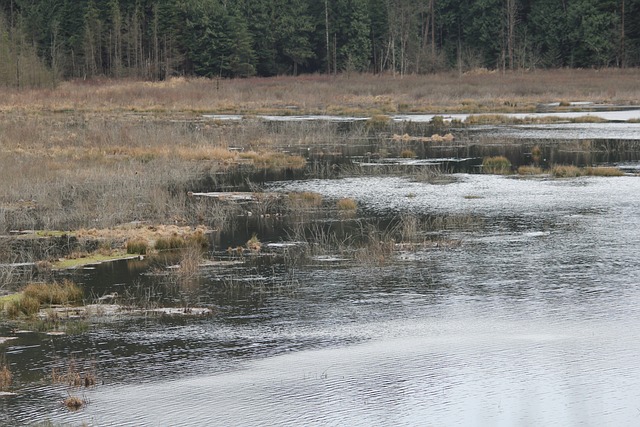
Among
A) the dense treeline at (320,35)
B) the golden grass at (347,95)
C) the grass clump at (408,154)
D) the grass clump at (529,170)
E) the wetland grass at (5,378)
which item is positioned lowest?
the wetland grass at (5,378)

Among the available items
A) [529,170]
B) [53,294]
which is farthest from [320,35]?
[53,294]

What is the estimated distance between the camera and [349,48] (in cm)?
9881

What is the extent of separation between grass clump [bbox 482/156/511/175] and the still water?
39.7ft

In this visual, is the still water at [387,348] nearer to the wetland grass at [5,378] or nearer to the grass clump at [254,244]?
the wetland grass at [5,378]

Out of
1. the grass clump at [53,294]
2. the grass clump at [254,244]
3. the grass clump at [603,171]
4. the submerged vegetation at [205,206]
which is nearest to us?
the grass clump at [53,294]

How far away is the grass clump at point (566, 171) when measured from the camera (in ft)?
99.9

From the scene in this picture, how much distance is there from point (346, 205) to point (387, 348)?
11.8m

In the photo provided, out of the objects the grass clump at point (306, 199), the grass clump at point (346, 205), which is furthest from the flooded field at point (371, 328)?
the grass clump at point (306, 199)

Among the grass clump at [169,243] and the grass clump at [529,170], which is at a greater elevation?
the grass clump at [529,170]

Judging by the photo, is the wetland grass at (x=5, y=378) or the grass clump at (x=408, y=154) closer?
the wetland grass at (x=5, y=378)

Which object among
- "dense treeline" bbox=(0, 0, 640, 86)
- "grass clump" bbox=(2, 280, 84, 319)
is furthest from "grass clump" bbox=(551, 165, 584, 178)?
"dense treeline" bbox=(0, 0, 640, 86)

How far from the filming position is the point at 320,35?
102 meters

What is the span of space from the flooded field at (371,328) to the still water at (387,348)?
1.4 inches

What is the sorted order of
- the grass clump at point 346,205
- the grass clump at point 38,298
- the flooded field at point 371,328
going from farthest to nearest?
the grass clump at point 346,205 < the grass clump at point 38,298 < the flooded field at point 371,328
